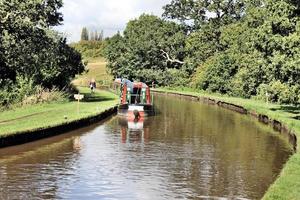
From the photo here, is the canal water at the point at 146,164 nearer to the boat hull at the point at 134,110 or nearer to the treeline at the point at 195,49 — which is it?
the boat hull at the point at 134,110

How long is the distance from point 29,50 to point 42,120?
37.9 ft

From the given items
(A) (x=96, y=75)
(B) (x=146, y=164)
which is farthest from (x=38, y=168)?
(A) (x=96, y=75)

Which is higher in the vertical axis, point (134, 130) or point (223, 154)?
point (134, 130)

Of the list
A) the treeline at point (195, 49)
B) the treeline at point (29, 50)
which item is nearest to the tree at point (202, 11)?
the treeline at point (195, 49)

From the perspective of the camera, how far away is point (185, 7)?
11525 centimetres

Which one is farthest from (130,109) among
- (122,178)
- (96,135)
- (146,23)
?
(146,23)

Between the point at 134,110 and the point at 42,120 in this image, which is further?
the point at 134,110

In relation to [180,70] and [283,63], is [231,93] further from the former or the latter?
[283,63]

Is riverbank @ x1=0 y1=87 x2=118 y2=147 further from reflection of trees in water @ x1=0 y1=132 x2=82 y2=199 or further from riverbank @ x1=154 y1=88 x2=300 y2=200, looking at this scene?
riverbank @ x1=154 y1=88 x2=300 y2=200

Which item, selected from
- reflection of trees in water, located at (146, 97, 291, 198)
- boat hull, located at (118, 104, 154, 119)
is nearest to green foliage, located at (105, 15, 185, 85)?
boat hull, located at (118, 104, 154, 119)

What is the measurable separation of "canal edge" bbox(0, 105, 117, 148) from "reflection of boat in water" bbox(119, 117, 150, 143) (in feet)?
9.56

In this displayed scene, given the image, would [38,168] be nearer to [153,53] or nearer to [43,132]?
[43,132]

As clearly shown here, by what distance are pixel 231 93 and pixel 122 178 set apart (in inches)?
2445

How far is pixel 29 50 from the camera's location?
48.0 meters
